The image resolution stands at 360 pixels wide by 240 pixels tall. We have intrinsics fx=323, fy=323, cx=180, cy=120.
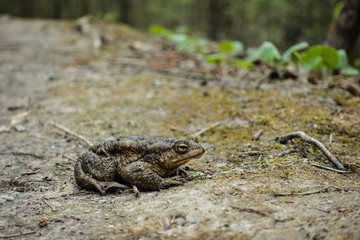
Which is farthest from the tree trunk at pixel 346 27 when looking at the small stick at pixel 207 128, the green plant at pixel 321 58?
the small stick at pixel 207 128

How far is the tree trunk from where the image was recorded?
583cm

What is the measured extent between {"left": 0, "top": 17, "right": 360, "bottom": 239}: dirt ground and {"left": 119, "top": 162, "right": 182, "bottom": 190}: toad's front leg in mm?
106

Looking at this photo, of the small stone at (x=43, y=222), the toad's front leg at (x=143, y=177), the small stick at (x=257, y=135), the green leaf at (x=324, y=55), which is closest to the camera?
the small stone at (x=43, y=222)

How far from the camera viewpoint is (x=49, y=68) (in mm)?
7691

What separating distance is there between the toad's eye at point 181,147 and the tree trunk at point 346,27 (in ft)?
15.2

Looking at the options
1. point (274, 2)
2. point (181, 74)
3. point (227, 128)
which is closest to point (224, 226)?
point (227, 128)

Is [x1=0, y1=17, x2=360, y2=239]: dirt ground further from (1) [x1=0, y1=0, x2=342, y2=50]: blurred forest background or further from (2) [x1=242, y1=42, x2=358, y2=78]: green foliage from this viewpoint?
(1) [x1=0, y1=0, x2=342, y2=50]: blurred forest background

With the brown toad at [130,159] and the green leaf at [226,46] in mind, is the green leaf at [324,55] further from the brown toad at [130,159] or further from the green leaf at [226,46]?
the brown toad at [130,159]

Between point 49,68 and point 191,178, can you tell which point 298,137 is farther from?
point 49,68

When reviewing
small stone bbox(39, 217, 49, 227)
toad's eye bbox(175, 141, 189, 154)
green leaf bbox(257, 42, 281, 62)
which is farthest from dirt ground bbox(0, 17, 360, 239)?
green leaf bbox(257, 42, 281, 62)

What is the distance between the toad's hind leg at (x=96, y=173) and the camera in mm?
2883

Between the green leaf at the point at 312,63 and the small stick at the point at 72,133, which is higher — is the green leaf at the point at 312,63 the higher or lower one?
the higher one

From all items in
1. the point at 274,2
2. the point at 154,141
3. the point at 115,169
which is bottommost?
the point at 115,169

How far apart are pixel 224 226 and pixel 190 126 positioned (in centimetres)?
235
